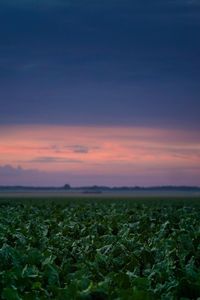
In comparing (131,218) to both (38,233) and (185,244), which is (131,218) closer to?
(38,233)

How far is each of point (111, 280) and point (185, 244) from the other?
16.1 ft

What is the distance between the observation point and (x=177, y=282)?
29.3 feet

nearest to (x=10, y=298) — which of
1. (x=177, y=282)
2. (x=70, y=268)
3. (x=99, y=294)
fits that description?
(x=99, y=294)

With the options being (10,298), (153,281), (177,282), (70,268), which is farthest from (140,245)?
(10,298)

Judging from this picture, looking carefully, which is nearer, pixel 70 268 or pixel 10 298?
pixel 10 298

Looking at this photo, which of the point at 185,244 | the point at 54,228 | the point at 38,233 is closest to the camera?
the point at 185,244

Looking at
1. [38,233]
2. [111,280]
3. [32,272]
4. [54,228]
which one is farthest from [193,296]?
[54,228]

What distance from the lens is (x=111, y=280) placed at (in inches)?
359

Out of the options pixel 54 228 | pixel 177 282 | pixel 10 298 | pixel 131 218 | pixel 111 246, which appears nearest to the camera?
pixel 10 298

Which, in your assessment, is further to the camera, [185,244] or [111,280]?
[185,244]

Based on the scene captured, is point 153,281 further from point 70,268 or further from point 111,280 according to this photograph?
point 70,268

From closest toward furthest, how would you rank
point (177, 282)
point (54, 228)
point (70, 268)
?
point (177, 282) < point (70, 268) < point (54, 228)

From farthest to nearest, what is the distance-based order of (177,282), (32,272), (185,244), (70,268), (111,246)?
(185,244) → (111,246) → (70,268) → (32,272) → (177,282)

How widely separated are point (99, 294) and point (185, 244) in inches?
221
